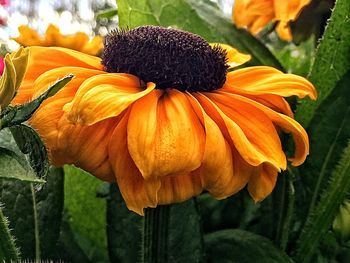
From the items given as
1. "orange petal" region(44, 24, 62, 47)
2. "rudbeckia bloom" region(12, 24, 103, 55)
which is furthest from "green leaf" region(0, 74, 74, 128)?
"orange petal" region(44, 24, 62, 47)

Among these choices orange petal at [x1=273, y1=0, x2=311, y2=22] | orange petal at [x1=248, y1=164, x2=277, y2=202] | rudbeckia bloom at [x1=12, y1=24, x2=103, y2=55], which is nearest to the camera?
orange petal at [x1=248, y1=164, x2=277, y2=202]

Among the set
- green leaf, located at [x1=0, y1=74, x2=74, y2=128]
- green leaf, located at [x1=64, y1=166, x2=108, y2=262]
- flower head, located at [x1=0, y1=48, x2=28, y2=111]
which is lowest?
green leaf, located at [x1=64, y1=166, x2=108, y2=262]

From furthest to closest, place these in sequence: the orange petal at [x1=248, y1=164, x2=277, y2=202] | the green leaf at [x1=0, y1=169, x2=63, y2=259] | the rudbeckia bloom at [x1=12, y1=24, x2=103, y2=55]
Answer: the rudbeckia bloom at [x1=12, y1=24, x2=103, y2=55] → the green leaf at [x1=0, y1=169, x2=63, y2=259] → the orange petal at [x1=248, y1=164, x2=277, y2=202]

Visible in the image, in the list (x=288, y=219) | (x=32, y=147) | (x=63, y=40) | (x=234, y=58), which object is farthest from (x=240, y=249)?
(x=63, y=40)

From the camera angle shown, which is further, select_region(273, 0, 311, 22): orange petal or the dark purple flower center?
select_region(273, 0, 311, 22): orange petal

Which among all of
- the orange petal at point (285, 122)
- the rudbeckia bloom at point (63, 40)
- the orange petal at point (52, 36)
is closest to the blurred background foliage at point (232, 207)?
the orange petal at point (285, 122)

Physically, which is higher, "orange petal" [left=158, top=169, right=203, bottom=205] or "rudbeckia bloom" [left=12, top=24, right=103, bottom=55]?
"orange petal" [left=158, top=169, right=203, bottom=205]

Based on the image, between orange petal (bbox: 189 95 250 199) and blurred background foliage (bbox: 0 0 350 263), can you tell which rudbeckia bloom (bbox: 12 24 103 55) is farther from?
orange petal (bbox: 189 95 250 199)

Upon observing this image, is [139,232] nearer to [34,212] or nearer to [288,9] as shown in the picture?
[34,212]
